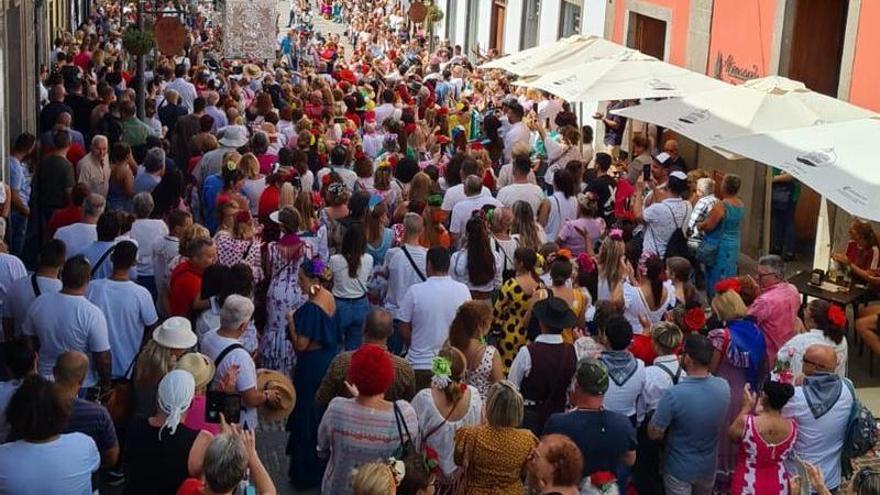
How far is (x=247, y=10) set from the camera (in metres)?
35.0

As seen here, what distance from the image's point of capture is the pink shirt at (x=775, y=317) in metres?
9.34

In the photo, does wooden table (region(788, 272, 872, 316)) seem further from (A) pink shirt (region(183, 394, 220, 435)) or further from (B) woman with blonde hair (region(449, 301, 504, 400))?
(A) pink shirt (region(183, 394, 220, 435))

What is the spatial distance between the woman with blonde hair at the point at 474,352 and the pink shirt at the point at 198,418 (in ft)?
6.10

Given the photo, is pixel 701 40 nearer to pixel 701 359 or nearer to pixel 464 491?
pixel 701 359

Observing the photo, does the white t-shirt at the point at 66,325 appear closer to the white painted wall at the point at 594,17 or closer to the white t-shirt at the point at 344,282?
the white t-shirt at the point at 344,282

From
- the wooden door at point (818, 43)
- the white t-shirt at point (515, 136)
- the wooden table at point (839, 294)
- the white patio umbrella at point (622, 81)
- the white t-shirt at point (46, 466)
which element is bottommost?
the wooden table at point (839, 294)

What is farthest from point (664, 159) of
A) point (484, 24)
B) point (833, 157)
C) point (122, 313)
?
point (484, 24)

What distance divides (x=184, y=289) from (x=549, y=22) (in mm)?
19701

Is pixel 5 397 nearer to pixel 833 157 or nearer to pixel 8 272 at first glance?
pixel 8 272

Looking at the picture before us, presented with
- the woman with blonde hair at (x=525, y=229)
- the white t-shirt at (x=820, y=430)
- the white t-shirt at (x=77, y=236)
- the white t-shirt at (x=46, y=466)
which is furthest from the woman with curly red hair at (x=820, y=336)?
the white t-shirt at (x=77, y=236)

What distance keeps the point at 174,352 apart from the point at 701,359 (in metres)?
2.95

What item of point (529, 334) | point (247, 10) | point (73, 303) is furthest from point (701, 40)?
point (247, 10)

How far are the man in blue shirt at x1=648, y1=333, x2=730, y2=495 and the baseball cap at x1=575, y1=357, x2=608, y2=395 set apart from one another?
31.7 inches

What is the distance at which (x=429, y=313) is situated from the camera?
868 cm
